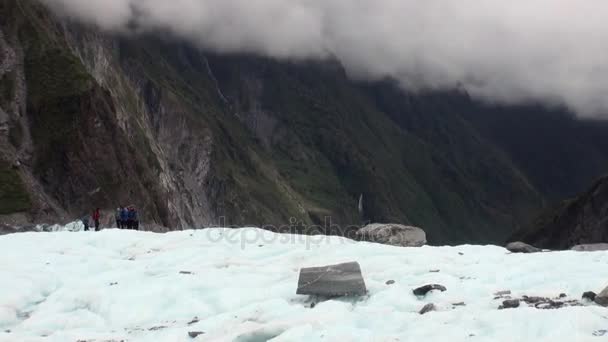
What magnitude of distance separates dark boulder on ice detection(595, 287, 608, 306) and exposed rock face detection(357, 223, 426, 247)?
18.7 m

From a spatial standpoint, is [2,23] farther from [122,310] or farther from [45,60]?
[122,310]

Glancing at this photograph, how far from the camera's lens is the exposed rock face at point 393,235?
3609 centimetres

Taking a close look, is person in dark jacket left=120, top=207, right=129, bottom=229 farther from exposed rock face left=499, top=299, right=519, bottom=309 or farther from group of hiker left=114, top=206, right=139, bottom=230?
exposed rock face left=499, top=299, right=519, bottom=309

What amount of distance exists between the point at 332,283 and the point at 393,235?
1826cm

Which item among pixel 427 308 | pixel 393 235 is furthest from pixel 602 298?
pixel 393 235

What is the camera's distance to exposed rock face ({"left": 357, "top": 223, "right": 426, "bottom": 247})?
118 feet

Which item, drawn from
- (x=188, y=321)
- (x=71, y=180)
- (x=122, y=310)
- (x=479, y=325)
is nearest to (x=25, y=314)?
(x=122, y=310)

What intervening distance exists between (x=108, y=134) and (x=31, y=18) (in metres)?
30.8

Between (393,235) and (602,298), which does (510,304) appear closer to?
(602,298)

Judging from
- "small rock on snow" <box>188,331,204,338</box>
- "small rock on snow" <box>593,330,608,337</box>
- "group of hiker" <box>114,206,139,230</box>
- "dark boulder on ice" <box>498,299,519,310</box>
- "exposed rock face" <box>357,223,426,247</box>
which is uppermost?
"group of hiker" <box>114,206,139,230</box>

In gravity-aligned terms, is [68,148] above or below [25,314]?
above

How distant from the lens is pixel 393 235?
37.0m

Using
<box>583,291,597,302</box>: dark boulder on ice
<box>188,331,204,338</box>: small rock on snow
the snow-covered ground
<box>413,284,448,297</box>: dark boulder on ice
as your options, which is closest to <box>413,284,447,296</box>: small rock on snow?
<box>413,284,448,297</box>: dark boulder on ice

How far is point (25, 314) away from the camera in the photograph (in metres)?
20.0
